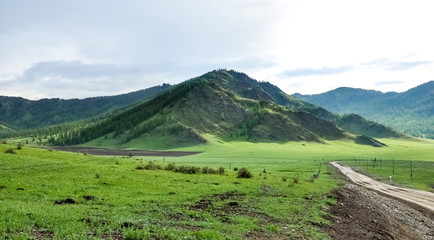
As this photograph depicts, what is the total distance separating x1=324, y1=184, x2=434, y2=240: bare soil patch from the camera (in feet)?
112

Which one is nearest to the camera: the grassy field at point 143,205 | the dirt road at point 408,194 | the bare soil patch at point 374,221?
the grassy field at point 143,205

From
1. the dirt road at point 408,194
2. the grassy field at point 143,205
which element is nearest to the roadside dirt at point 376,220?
the grassy field at point 143,205

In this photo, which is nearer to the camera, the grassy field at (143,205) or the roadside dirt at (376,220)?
the grassy field at (143,205)

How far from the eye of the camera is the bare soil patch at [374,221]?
3406 cm

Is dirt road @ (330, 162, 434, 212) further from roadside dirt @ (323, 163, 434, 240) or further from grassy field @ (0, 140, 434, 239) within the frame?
grassy field @ (0, 140, 434, 239)

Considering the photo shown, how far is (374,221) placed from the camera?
4103cm

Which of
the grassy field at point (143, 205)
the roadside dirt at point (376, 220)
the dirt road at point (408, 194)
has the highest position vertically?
the grassy field at point (143, 205)

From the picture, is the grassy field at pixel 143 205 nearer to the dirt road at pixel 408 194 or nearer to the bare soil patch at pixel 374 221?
the bare soil patch at pixel 374 221

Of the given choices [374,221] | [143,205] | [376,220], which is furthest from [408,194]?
[143,205]

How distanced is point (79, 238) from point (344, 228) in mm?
28201

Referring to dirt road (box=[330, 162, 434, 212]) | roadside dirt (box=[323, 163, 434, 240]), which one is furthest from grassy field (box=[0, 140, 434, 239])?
dirt road (box=[330, 162, 434, 212])

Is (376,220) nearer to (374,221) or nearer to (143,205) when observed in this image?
(374,221)

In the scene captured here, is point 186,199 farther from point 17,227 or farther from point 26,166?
point 26,166

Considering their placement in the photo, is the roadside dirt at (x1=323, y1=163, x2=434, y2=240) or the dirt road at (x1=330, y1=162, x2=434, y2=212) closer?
the roadside dirt at (x1=323, y1=163, x2=434, y2=240)
